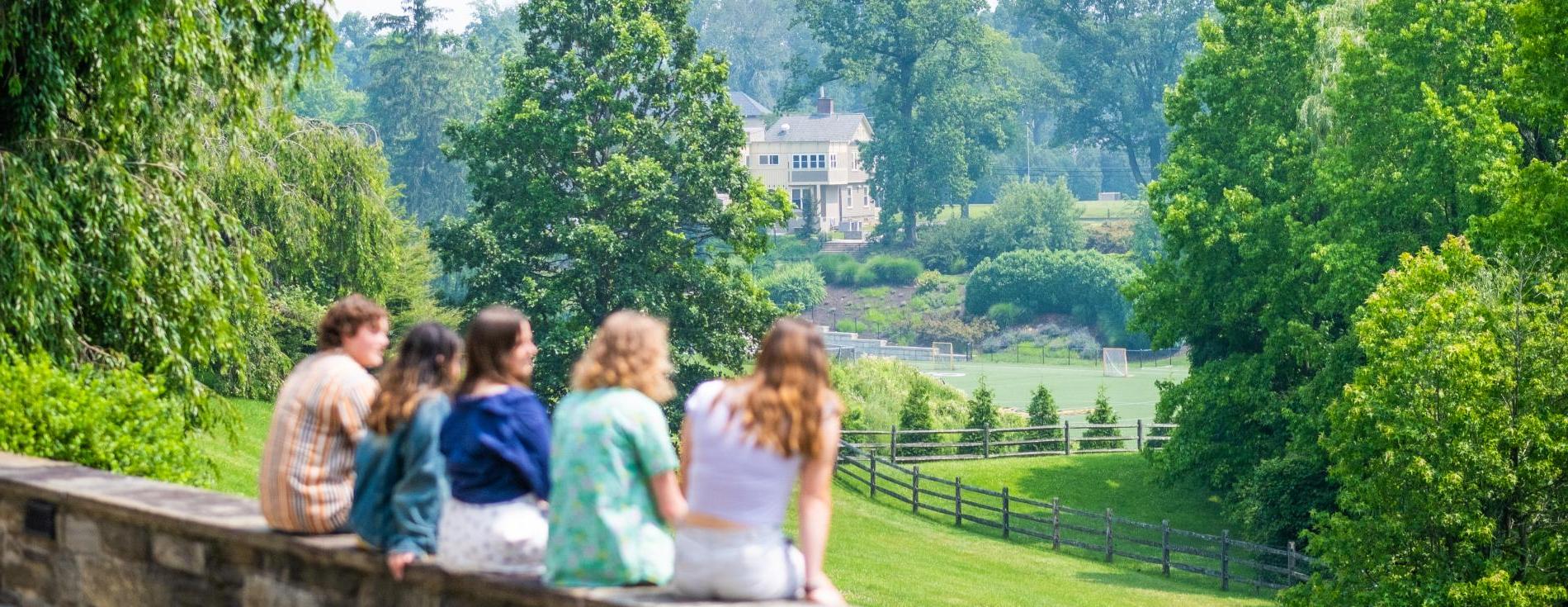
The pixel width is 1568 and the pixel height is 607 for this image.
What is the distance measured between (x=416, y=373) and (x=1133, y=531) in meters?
31.3

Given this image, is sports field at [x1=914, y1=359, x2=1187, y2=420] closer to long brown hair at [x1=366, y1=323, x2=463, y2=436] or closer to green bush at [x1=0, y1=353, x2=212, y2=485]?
green bush at [x1=0, y1=353, x2=212, y2=485]

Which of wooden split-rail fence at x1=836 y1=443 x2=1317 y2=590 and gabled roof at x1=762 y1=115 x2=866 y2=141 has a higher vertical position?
gabled roof at x1=762 y1=115 x2=866 y2=141

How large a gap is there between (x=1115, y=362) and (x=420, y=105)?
146ft

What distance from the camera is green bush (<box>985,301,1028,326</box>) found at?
89562 millimetres

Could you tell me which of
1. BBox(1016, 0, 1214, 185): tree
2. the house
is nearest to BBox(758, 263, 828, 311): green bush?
the house

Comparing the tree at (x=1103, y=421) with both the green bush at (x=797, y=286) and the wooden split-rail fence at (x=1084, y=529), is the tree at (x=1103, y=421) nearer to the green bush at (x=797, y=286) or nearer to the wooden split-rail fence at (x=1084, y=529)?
the wooden split-rail fence at (x=1084, y=529)

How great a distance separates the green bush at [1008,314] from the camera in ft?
294

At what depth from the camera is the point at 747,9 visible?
17138 cm

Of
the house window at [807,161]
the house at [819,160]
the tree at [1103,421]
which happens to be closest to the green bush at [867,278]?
the house at [819,160]

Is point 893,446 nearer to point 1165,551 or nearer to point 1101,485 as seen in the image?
point 1101,485

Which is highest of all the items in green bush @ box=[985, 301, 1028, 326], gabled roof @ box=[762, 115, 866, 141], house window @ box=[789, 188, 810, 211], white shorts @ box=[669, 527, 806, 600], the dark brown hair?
gabled roof @ box=[762, 115, 866, 141]

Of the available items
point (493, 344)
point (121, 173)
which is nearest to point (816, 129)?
point (121, 173)

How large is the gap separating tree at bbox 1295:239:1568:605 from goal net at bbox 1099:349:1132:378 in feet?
182

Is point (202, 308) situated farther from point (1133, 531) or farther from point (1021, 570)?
point (1133, 531)
